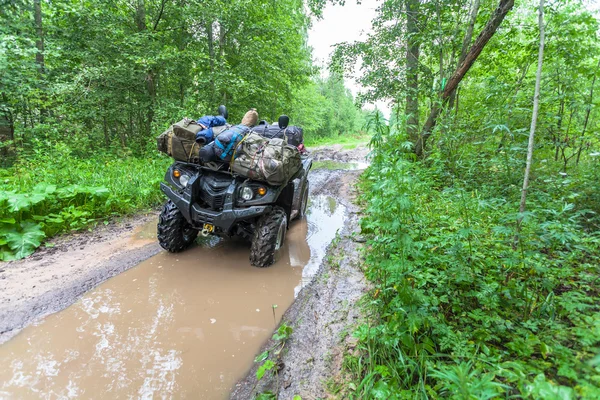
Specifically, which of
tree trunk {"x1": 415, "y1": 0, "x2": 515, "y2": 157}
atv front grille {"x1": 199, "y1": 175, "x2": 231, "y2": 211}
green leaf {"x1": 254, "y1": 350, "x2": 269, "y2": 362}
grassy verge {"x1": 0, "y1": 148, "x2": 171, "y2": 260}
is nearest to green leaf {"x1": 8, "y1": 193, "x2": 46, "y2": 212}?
grassy verge {"x1": 0, "y1": 148, "x2": 171, "y2": 260}

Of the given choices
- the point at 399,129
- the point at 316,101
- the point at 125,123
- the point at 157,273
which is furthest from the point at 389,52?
the point at 316,101

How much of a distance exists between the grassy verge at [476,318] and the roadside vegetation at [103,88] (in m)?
4.29

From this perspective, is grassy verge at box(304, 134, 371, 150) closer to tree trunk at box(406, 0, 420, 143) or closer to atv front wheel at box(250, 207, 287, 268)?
tree trunk at box(406, 0, 420, 143)

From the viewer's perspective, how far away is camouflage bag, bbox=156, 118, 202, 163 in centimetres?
316

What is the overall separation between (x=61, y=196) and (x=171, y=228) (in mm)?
2113

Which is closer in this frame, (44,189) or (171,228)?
(171,228)

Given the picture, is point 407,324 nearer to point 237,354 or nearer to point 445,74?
point 237,354

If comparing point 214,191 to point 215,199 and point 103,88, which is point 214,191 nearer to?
point 215,199

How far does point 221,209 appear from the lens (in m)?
3.31

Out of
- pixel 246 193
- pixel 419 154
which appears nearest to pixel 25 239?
pixel 246 193

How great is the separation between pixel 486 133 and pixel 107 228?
6.35m

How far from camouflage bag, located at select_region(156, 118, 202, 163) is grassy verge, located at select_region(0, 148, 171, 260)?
6.80 feet

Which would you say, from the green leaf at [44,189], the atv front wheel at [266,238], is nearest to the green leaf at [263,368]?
the atv front wheel at [266,238]

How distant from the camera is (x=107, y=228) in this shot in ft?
14.2
